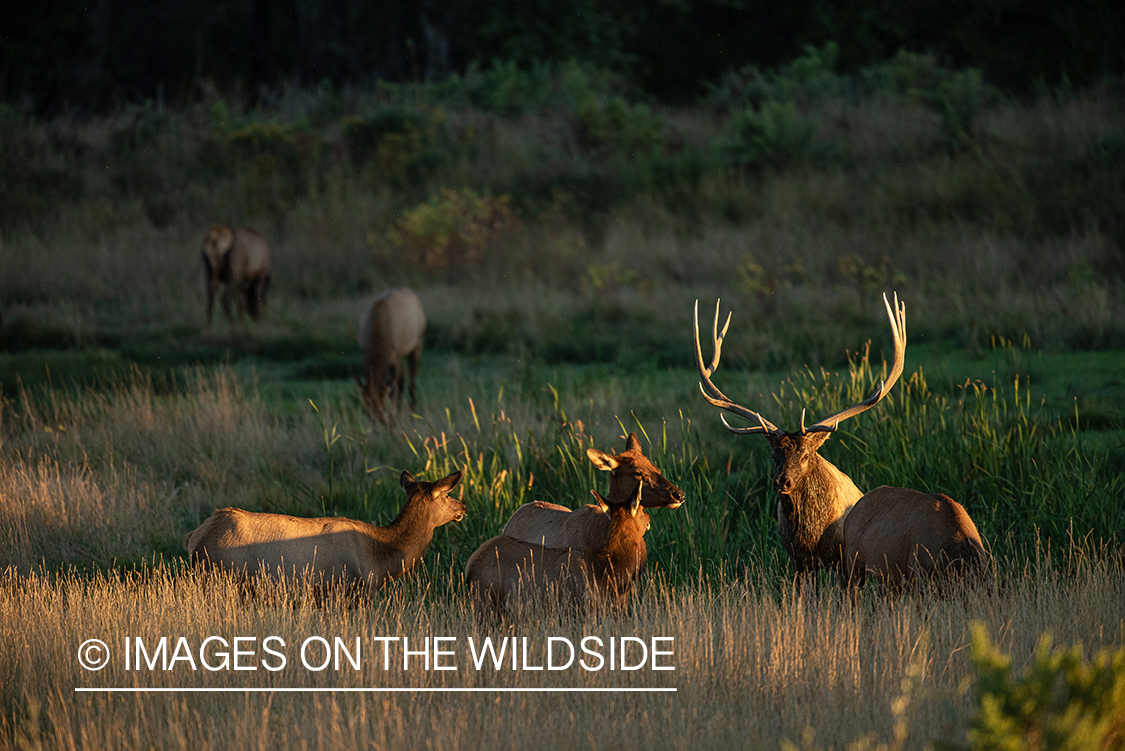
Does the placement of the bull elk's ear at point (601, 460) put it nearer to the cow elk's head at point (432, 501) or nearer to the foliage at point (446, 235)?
the cow elk's head at point (432, 501)

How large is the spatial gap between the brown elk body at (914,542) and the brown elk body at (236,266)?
39.8 feet

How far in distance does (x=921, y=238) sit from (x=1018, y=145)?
11.8 feet

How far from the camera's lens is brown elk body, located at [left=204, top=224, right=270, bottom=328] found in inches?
651

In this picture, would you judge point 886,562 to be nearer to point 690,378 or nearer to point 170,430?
point 170,430

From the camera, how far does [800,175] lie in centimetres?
A: 2158

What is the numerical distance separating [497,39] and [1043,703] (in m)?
35.5

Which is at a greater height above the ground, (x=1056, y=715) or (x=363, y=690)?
(x=1056, y=715)

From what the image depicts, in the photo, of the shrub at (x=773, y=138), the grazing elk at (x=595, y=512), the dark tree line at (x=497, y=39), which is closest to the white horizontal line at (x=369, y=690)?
the grazing elk at (x=595, y=512)

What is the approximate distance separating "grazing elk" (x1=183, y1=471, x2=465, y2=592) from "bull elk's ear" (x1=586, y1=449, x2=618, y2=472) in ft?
3.11

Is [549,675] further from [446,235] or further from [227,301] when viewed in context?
[446,235]

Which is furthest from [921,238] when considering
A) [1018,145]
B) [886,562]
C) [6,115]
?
[6,115]

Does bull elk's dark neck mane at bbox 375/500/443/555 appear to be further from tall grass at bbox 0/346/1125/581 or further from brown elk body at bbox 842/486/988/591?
brown elk body at bbox 842/486/988/591

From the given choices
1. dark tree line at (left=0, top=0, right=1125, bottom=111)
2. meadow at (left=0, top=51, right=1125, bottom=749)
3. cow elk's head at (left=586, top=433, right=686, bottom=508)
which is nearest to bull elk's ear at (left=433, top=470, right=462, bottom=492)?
meadow at (left=0, top=51, right=1125, bottom=749)

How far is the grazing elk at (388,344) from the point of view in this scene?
11.0 m
